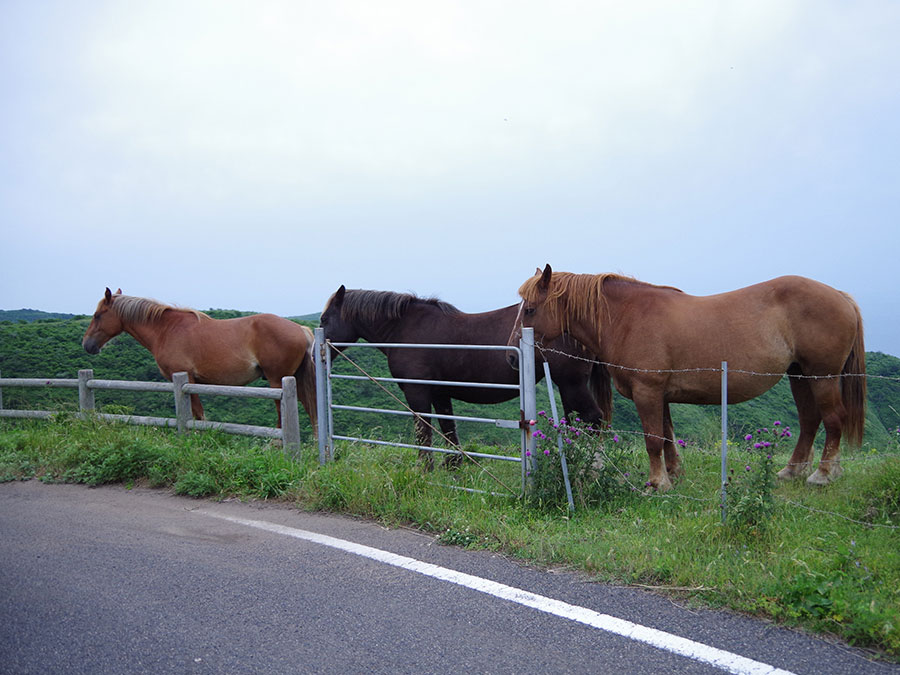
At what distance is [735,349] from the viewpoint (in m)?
4.82

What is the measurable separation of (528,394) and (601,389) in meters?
1.83

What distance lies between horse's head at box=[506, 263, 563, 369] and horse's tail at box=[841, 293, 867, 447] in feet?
7.57

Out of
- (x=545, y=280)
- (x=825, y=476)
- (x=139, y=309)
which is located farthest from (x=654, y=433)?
(x=139, y=309)

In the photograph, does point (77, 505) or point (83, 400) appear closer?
point (77, 505)

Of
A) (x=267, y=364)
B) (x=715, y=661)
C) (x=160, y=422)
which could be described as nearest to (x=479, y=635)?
(x=715, y=661)

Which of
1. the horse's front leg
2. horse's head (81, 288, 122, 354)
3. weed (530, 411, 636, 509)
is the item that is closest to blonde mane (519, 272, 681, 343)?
the horse's front leg

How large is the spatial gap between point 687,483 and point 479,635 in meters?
3.03

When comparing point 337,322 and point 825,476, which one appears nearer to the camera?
point 825,476

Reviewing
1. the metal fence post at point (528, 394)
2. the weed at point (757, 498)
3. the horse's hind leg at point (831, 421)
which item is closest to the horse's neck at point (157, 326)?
the metal fence post at point (528, 394)

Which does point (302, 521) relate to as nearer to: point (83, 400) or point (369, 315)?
point (369, 315)

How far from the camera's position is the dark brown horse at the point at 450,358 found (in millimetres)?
5945

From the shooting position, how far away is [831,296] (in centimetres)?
471

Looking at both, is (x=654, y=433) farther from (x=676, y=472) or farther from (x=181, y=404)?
(x=181, y=404)

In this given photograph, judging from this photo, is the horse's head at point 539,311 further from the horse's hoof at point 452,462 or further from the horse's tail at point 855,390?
the horse's tail at point 855,390
